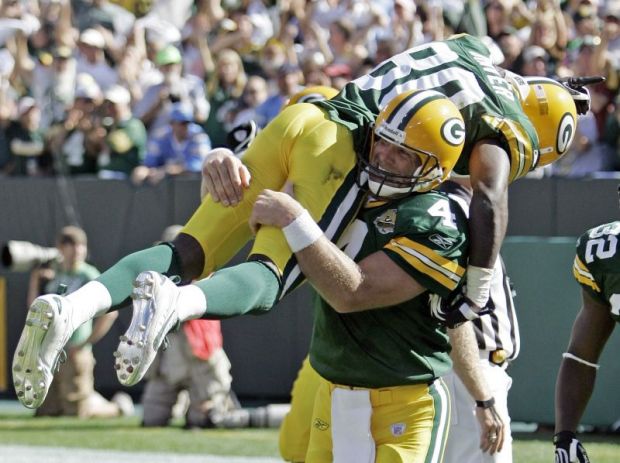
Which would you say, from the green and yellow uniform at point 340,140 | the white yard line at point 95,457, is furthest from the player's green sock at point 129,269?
the white yard line at point 95,457

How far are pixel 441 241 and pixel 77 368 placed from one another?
6.67 m

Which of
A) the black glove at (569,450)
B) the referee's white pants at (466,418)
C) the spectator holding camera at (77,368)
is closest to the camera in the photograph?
the black glove at (569,450)

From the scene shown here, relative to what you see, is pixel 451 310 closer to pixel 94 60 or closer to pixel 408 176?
pixel 408 176

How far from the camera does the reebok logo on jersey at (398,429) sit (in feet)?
15.5

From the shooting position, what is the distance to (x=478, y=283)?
16.3ft

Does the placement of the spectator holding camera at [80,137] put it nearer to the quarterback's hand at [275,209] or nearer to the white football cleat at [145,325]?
the quarterback's hand at [275,209]

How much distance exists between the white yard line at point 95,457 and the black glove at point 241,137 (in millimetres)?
3254

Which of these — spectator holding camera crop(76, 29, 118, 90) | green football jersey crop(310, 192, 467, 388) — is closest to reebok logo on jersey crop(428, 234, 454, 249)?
green football jersey crop(310, 192, 467, 388)

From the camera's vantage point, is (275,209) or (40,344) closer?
(40,344)

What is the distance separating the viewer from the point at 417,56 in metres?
5.42

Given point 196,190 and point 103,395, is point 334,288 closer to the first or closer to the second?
point 196,190

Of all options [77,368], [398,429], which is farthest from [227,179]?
[77,368]

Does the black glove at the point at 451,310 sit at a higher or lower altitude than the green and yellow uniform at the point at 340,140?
lower

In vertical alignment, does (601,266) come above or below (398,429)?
above
